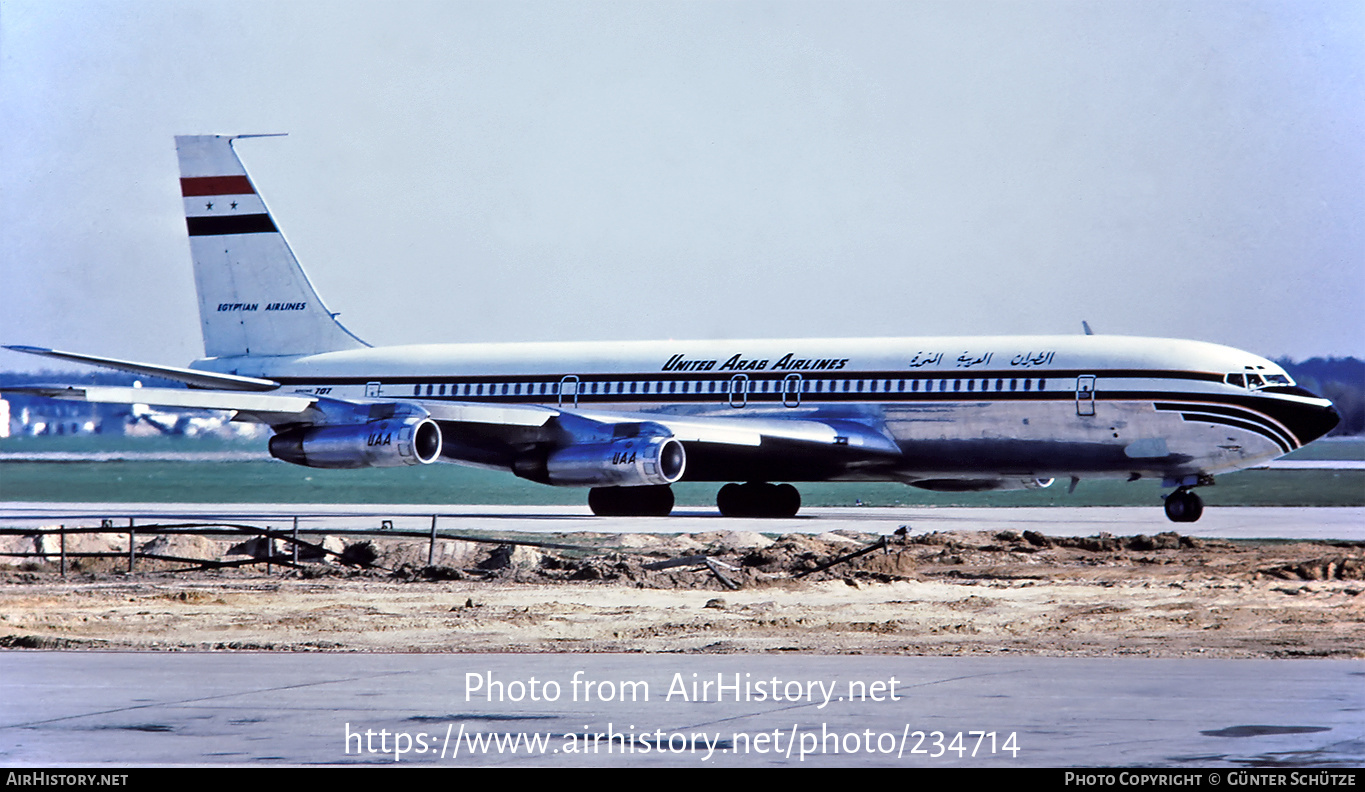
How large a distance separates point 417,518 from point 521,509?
5521 mm

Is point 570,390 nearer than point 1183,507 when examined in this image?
No

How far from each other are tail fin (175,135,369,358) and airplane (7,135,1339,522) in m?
3.19

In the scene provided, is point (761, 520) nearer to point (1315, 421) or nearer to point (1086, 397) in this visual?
point (1086, 397)

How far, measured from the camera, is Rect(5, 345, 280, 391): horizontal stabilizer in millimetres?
35844

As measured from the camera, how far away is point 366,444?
32.9 metres

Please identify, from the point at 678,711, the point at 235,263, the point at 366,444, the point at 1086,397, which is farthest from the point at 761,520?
the point at 678,711

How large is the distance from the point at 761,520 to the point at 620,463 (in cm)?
500

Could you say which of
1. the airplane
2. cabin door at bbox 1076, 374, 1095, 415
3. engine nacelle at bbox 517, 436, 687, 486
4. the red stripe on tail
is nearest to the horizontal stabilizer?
the airplane

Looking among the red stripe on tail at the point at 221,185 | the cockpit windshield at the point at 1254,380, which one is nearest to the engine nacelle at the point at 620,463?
the cockpit windshield at the point at 1254,380

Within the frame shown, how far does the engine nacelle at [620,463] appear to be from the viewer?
32531 mm

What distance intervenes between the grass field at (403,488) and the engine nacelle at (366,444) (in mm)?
6707

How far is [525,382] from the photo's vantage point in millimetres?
38531
